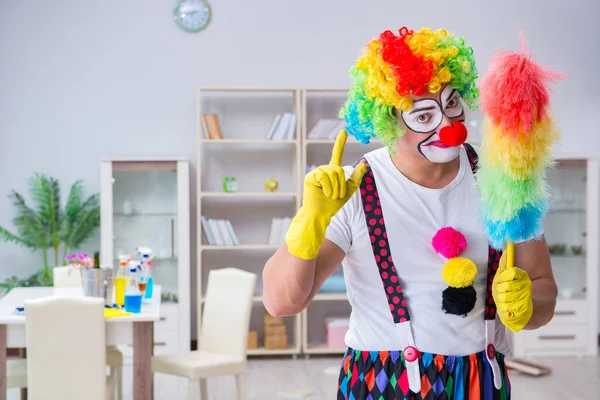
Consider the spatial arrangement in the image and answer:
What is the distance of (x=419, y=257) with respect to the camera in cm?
168

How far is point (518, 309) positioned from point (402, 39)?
1.97ft

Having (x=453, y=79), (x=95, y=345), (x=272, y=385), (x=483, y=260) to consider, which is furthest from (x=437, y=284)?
(x=272, y=385)

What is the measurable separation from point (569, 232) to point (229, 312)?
2.97 meters

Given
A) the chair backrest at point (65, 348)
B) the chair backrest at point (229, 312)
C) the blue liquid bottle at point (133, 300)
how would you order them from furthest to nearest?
the chair backrest at point (229, 312)
the blue liquid bottle at point (133, 300)
the chair backrest at point (65, 348)

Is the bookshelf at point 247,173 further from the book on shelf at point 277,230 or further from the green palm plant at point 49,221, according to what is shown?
the green palm plant at point 49,221

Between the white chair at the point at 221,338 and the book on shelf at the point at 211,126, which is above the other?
the book on shelf at the point at 211,126

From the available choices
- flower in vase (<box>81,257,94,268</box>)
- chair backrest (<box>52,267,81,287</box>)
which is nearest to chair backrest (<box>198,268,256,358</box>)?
flower in vase (<box>81,257,94,268</box>)

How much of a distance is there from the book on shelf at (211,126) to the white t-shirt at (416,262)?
396cm

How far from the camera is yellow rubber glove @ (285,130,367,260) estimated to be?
1447 mm

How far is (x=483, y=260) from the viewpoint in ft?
5.58

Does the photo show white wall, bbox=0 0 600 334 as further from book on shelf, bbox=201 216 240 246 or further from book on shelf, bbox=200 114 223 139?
book on shelf, bbox=201 216 240 246

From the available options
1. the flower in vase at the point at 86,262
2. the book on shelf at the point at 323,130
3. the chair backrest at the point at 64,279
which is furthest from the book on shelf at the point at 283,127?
the flower in vase at the point at 86,262

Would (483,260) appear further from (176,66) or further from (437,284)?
(176,66)

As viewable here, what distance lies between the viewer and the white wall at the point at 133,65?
5.77m
